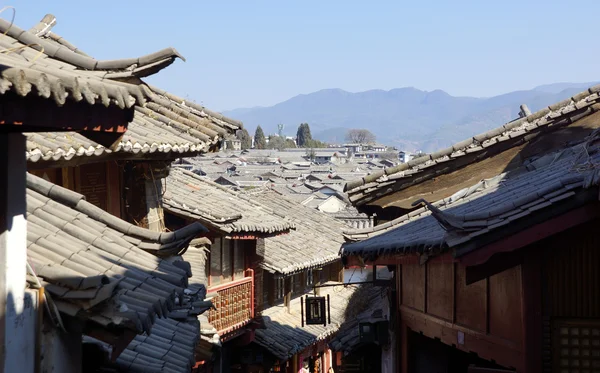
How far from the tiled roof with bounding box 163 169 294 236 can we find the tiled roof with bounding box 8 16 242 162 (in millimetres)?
4894

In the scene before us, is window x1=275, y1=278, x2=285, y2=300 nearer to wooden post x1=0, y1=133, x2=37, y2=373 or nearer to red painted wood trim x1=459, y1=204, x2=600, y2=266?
red painted wood trim x1=459, y1=204, x2=600, y2=266

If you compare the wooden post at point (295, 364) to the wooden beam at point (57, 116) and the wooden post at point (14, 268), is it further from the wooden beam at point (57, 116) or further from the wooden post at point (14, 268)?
the wooden beam at point (57, 116)

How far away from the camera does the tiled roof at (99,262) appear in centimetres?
571

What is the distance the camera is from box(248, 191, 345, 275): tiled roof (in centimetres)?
2778

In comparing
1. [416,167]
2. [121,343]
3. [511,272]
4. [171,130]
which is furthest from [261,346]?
[121,343]

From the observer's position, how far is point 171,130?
13.4 meters

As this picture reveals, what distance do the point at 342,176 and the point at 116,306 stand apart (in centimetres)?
9833

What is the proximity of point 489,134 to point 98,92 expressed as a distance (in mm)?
12003

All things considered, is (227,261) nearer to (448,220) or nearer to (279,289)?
(279,289)

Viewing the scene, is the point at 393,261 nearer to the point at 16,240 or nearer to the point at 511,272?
the point at 511,272

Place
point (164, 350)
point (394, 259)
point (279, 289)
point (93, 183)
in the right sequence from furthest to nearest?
point (279, 289) < point (93, 183) < point (394, 259) < point (164, 350)

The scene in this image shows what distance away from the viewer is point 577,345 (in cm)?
829

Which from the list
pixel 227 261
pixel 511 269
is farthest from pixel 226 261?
pixel 511 269

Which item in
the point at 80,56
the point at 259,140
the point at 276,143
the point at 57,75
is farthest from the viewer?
the point at 276,143
